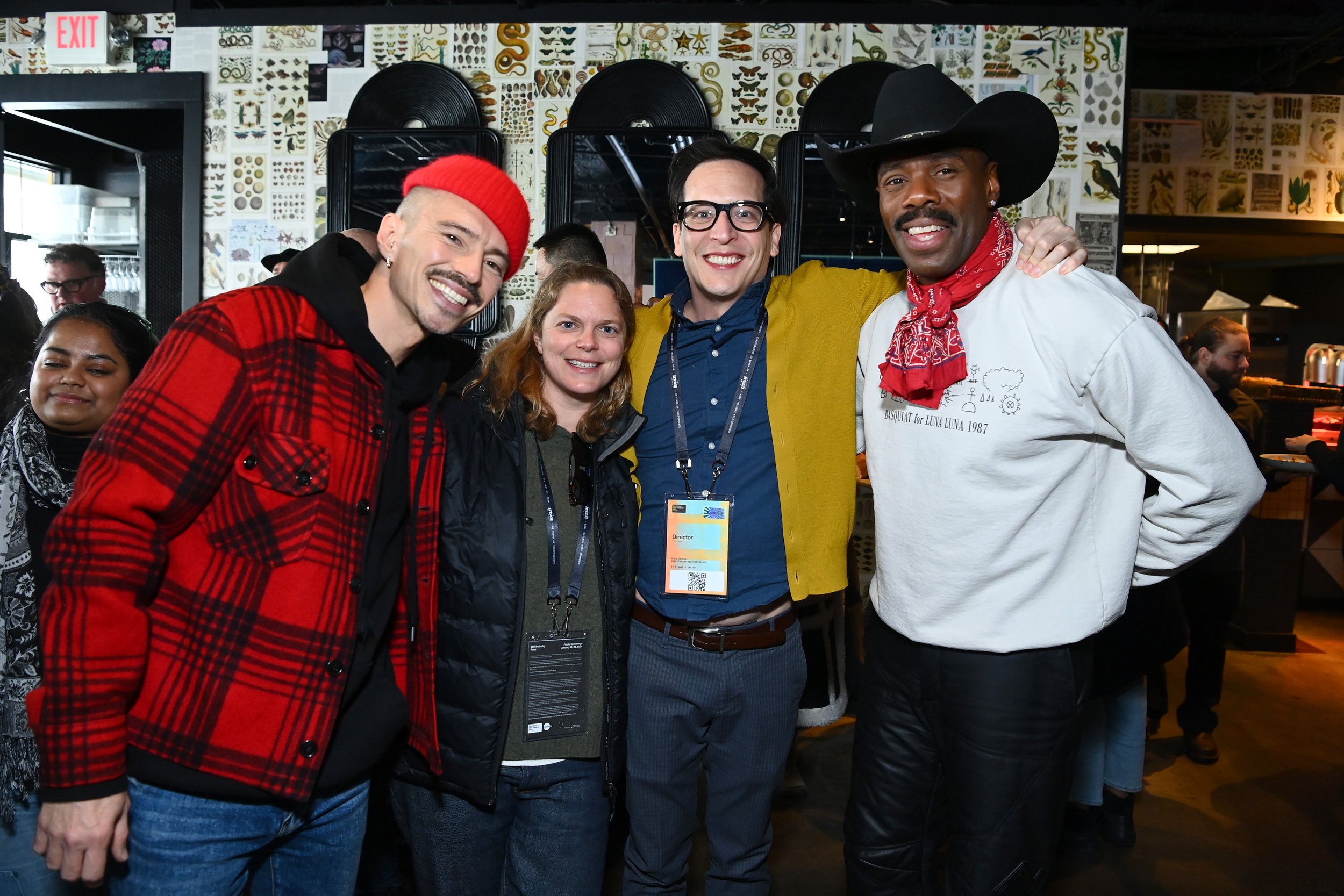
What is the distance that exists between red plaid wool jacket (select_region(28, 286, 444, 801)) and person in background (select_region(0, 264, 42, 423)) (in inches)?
43.1

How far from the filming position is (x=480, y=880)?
5.84 feet

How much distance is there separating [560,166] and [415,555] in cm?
277

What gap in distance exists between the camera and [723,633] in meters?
1.94

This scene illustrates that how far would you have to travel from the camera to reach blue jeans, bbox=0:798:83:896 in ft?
5.35

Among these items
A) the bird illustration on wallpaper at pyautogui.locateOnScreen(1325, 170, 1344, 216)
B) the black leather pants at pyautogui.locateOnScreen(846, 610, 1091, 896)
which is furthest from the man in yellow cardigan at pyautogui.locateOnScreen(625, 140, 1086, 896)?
the bird illustration on wallpaper at pyautogui.locateOnScreen(1325, 170, 1344, 216)

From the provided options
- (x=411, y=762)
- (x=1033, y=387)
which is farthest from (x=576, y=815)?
(x=1033, y=387)

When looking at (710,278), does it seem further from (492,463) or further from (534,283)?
(534,283)

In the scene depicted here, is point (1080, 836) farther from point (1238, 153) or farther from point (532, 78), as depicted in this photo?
point (1238, 153)

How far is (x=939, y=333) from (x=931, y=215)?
0.81ft

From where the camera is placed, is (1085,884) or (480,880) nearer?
(480,880)

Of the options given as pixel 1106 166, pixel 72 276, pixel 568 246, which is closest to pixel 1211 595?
pixel 1106 166

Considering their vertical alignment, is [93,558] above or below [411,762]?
above

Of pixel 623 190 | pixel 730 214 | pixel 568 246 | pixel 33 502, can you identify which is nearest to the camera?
pixel 33 502

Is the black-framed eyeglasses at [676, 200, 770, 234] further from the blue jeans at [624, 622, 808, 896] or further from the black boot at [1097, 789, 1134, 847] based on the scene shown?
the black boot at [1097, 789, 1134, 847]
